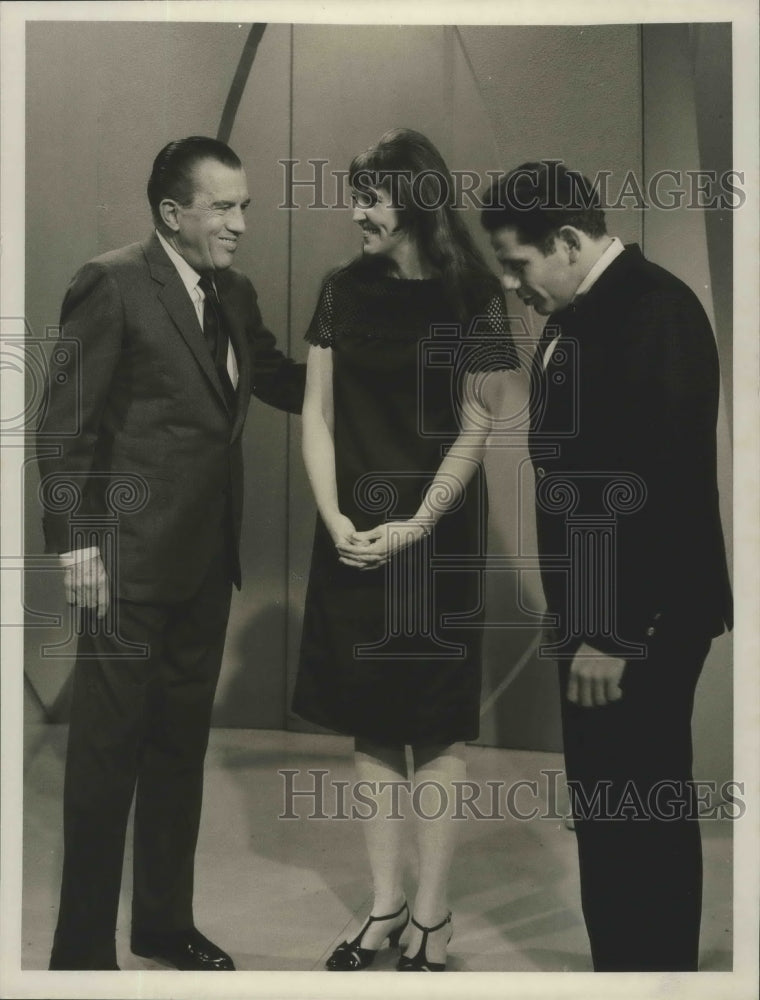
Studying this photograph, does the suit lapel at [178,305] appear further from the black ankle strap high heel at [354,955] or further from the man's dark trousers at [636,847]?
the black ankle strap high heel at [354,955]

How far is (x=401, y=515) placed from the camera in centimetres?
221

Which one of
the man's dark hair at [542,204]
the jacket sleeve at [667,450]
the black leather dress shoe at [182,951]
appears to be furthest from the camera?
the black leather dress shoe at [182,951]

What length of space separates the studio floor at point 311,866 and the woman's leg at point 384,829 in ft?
0.16

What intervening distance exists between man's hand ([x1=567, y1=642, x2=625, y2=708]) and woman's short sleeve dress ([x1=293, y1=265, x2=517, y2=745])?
7.6 inches

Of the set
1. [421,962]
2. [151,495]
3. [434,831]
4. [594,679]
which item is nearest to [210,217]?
[151,495]

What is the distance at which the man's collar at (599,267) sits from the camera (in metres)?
2.10

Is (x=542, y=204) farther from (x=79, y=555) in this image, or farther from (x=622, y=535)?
(x=79, y=555)

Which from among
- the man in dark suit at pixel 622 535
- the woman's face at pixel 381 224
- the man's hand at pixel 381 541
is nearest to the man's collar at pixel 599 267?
the man in dark suit at pixel 622 535

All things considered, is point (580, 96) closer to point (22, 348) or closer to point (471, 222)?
point (471, 222)

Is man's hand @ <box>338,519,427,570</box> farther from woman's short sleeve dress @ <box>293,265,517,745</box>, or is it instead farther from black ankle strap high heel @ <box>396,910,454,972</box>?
black ankle strap high heel @ <box>396,910,454,972</box>

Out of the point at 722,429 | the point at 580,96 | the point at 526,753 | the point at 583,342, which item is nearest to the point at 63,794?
the point at 526,753

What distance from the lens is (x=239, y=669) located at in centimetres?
228

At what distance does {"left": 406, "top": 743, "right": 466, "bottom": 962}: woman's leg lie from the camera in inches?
87.0

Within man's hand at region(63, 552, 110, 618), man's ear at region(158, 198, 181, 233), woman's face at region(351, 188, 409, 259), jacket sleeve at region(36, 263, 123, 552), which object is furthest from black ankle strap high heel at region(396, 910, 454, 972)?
man's ear at region(158, 198, 181, 233)
